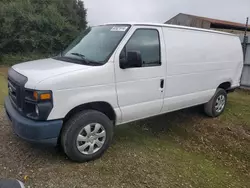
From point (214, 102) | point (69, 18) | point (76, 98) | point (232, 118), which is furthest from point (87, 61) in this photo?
point (69, 18)

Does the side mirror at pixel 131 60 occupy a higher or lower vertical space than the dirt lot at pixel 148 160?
higher

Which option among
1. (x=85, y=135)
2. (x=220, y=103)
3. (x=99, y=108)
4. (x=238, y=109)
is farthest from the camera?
(x=238, y=109)

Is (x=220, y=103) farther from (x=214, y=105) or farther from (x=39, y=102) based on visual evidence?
(x=39, y=102)

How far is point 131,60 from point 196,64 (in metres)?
1.80

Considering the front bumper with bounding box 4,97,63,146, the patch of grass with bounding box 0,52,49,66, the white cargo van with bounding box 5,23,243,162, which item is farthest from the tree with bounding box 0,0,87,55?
the front bumper with bounding box 4,97,63,146

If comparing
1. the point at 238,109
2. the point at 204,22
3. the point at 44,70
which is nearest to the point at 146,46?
the point at 44,70

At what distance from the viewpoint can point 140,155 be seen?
3764 millimetres

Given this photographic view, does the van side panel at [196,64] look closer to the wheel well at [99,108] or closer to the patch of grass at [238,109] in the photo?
the patch of grass at [238,109]

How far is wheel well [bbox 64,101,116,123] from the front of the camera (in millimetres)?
3311

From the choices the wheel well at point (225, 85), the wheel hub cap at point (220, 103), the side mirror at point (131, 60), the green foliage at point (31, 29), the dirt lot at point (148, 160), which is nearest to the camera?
the dirt lot at point (148, 160)

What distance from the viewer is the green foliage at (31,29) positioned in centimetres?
1768

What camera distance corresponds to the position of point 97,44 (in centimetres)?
378

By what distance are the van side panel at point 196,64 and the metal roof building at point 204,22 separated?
539 inches

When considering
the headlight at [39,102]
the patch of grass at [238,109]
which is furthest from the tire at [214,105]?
the headlight at [39,102]
